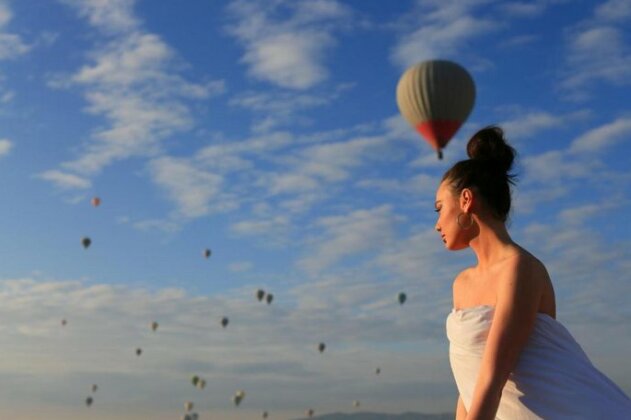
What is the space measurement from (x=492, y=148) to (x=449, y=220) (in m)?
0.57

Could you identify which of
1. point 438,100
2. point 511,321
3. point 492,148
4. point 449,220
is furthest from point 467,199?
point 438,100

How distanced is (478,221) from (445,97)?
6137cm

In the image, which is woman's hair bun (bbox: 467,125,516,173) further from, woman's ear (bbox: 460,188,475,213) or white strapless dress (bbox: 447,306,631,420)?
white strapless dress (bbox: 447,306,631,420)

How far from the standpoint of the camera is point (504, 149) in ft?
20.2

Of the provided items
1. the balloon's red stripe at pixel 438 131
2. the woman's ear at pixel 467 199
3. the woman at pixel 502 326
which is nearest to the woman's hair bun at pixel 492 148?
the woman at pixel 502 326

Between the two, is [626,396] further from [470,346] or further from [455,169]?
[455,169]

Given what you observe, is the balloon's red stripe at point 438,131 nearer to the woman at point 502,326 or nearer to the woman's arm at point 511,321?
the woman at point 502,326

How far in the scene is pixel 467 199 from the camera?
596 cm

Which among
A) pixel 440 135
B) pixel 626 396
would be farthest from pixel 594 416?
pixel 440 135

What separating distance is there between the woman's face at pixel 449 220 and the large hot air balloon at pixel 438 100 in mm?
60642

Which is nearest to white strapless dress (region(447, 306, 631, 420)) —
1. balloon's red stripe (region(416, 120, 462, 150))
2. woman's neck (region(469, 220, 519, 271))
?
woman's neck (region(469, 220, 519, 271))

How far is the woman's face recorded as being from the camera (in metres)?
6.05

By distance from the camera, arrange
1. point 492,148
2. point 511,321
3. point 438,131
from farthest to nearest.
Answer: point 438,131
point 492,148
point 511,321

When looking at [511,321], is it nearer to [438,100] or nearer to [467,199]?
[467,199]
